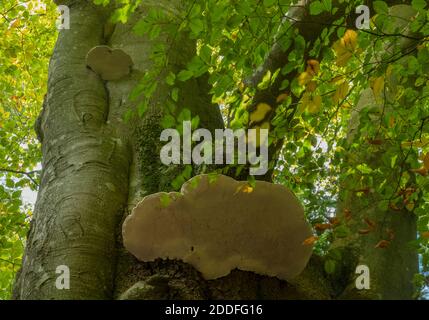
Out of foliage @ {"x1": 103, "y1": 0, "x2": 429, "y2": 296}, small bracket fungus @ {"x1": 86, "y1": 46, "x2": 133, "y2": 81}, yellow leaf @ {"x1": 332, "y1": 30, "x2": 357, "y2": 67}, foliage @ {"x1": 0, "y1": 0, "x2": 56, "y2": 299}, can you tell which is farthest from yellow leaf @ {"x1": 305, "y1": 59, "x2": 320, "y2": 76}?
foliage @ {"x1": 0, "y1": 0, "x2": 56, "y2": 299}

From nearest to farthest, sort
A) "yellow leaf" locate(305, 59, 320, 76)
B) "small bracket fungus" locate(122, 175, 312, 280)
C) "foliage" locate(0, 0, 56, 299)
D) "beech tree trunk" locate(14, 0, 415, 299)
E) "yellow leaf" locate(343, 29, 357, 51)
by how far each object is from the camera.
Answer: "small bracket fungus" locate(122, 175, 312, 280) → "beech tree trunk" locate(14, 0, 415, 299) → "yellow leaf" locate(343, 29, 357, 51) → "yellow leaf" locate(305, 59, 320, 76) → "foliage" locate(0, 0, 56, 299)

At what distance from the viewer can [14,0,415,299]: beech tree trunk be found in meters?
2.86

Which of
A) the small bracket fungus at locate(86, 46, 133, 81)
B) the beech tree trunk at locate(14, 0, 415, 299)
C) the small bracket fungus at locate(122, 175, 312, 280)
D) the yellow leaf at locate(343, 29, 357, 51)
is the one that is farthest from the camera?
the small bracket fungus at locate(86, 46, 133, 81)

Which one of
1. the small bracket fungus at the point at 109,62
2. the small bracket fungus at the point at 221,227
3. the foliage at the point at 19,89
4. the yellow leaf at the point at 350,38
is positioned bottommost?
the small bracket fungus at the point at 221,227

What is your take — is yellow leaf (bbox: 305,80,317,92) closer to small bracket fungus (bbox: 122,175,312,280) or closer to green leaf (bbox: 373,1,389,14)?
green leaf (bbox: 373,1,389,14)

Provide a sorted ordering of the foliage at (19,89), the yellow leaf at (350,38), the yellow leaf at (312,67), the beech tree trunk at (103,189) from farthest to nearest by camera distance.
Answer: the foliage at (19,89)
the yellow leaf at (312,67)
the yellow leaf at (350,38)
the beech tree trunk at (103,189)

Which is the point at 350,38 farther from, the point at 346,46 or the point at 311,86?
the point at 311,86

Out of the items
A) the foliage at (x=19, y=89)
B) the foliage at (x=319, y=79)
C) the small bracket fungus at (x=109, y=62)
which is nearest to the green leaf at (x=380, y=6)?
the foliage at (x=319, y=79)

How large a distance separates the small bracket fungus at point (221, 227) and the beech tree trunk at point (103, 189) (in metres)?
0.10


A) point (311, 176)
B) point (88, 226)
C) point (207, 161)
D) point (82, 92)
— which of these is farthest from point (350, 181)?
point (82, 92)

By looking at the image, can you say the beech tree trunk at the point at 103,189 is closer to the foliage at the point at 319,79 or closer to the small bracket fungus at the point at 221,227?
the small bracket fungus at the point at 221,227

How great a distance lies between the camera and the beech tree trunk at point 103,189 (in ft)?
9.37

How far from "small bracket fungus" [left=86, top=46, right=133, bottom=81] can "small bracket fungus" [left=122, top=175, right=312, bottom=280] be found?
181 centimetres

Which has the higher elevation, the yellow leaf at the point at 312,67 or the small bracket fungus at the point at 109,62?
the small bracket fungus at the point at 109,62
